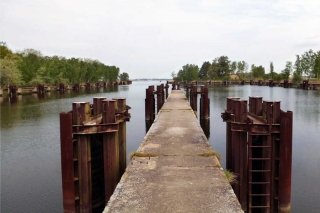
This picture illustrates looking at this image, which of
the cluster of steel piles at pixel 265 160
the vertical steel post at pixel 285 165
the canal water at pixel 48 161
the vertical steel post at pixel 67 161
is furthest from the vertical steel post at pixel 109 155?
the vertical steel post at pixel 285 165

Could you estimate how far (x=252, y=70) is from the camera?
12394 centimetres

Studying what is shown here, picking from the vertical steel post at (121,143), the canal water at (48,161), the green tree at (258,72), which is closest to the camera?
the vertical steel post at (121,143)

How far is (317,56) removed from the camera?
7594 centimetres

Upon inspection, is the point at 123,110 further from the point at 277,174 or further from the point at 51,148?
the point at 51,148

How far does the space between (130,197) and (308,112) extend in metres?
24.9

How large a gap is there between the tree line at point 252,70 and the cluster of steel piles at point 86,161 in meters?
75.9

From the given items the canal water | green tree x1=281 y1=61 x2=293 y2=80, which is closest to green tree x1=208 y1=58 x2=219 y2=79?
green tree x1=281 y1=61 x2=293 y2=80

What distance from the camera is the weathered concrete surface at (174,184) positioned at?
4.59 m

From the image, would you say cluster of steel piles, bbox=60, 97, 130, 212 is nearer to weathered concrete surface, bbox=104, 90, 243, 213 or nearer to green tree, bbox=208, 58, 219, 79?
weathered concrete surface, bbox=104, 90, 243, 213

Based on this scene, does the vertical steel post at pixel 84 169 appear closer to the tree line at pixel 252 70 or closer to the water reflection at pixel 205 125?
the water reflection at pixel 205 125

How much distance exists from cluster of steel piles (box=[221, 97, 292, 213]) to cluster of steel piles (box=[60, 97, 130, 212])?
319 centimetres

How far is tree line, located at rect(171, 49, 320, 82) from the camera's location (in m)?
79.7

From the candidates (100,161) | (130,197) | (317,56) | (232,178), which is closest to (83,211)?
(100,161)

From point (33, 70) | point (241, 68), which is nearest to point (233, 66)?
point (241, 68)
